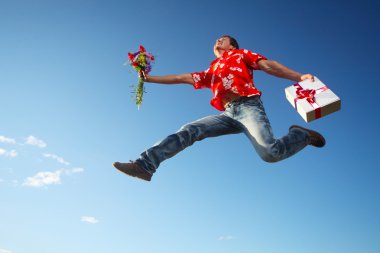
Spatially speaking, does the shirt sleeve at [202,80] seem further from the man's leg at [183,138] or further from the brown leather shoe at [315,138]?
the brown leather shoe at [315,138]

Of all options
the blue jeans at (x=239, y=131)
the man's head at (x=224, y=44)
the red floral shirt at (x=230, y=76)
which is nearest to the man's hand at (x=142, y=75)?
the red floral shirt at (x=230, y=76)

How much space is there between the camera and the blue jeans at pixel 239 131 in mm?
4512

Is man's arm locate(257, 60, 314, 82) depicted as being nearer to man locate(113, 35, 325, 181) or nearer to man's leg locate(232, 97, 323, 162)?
man locate(113, 35, 325, 181)

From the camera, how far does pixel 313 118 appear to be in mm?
4980

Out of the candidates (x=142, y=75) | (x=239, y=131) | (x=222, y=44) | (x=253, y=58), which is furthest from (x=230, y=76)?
(x=142, y=75)

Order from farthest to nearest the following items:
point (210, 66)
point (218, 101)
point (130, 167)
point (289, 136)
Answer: point (210, 66) < point (218, 101) < point (289, 136) < point (130, 167)

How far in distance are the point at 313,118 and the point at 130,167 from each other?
8.09 ft

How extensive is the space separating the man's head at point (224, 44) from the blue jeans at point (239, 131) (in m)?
1.21

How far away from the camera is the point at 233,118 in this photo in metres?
5.04

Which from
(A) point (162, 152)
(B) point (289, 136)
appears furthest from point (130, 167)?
(B) point (289, 136)

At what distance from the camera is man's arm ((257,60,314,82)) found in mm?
5031

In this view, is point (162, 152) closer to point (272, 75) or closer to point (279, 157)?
point (279, 157)

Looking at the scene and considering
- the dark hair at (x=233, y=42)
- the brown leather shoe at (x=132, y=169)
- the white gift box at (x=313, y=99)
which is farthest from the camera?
the dark hair at (x=233, y=42)

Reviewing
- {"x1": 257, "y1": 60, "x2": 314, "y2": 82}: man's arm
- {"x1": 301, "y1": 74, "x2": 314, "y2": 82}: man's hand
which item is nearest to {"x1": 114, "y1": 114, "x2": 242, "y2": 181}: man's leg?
{"x1": 257, "y1": 60, "x2": 314, "y2": 82}: man's arm
